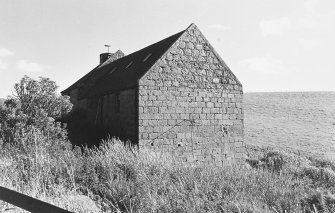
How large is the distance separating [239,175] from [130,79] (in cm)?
892

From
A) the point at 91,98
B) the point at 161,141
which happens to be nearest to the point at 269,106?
the point at 91,98

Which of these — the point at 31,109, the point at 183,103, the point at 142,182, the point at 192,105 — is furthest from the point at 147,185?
the point at 192,105

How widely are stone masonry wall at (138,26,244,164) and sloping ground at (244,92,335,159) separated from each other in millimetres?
11914

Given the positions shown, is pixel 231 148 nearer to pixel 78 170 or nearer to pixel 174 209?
pixel 78 170

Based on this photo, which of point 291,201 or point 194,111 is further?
point 194,111

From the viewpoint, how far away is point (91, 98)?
2030 centimetres

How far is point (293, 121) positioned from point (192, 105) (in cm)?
2812

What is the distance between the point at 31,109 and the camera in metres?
12.2

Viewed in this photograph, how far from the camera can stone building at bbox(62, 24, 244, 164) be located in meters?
14.3

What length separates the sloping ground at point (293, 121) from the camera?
1133 inches

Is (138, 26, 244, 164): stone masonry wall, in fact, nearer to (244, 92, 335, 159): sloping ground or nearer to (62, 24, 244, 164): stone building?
(62, 24, 244, 164): stone building

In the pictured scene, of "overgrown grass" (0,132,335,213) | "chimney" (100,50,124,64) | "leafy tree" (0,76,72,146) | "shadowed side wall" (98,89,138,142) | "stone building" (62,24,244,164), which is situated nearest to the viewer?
"overgrown grass" (0,132,335,213)

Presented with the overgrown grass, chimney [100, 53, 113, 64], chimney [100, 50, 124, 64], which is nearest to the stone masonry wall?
the overgrown grass

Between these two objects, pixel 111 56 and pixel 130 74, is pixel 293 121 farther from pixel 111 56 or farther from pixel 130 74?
pixel 130 74
